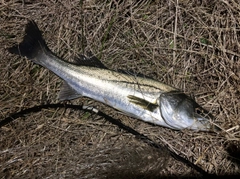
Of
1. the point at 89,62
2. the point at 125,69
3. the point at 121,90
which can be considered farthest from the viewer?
the point at 125,69

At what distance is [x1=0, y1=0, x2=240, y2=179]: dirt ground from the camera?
3.08 metres

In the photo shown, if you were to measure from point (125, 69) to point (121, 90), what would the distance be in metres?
0.38

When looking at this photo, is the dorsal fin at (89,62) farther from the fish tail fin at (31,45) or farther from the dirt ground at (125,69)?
the fish tail fin at (31,45)

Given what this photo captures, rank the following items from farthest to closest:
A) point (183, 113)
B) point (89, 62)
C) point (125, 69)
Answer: point (125, 69)
point (89, 62)
point (183, 113)

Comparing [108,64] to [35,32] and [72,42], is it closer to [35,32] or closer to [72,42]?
[72,42]

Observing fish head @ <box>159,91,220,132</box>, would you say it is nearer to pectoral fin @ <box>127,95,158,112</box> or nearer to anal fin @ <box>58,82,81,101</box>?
pectoral fin @ <box>127,95,158,112</box>

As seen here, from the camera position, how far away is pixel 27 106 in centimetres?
330

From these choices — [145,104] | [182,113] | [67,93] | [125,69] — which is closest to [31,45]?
[67,93]

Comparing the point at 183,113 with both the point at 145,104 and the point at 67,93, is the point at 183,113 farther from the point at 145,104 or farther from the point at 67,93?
the point at 67,93

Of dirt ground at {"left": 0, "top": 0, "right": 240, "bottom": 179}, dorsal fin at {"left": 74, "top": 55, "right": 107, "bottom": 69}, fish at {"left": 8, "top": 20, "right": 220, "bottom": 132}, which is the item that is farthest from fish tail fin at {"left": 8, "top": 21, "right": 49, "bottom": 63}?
dorsal fin at {"left": 74, "top": 55, "right": 107, "bottom": 69}

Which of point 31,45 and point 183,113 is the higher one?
point 31,45

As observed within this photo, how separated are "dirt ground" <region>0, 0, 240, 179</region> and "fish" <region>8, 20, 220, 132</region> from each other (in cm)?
17

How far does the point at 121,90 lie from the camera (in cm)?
298

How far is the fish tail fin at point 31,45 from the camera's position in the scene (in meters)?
3.16
